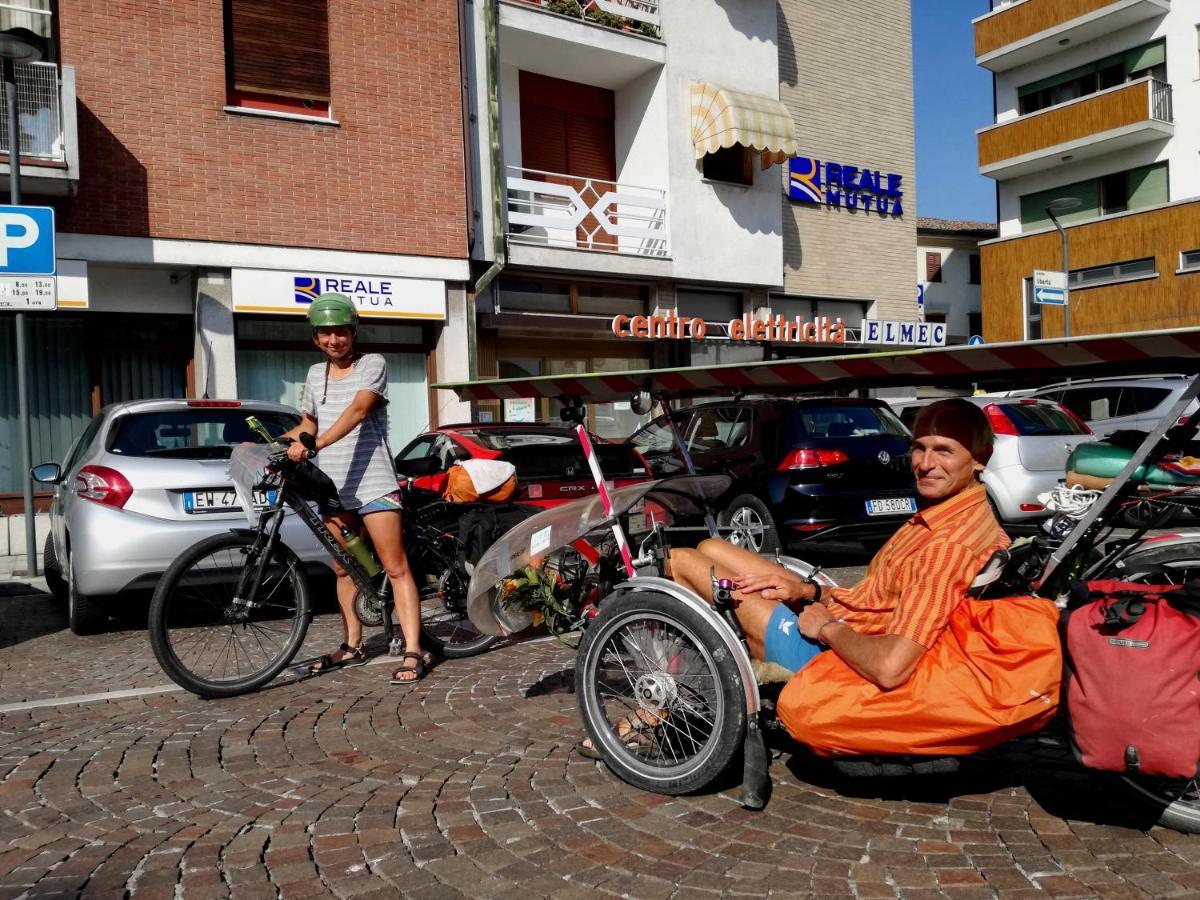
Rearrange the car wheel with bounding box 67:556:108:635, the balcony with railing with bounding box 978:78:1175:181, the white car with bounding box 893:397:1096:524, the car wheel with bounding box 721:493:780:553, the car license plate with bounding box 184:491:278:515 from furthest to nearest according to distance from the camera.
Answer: the balcony with railing with bounding box 978:78:1175:181, the white car with bounding box 893:397:1096:524, the car wheel with bounding box 721:493:780:553, the car wheel with bounding box 67:556:108:635, the car license plate with bounding box 184:491:278:515

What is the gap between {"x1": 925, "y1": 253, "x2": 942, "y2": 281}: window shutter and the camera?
154 feet

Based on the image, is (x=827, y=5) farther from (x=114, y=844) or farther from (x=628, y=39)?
(x=114, y=844)

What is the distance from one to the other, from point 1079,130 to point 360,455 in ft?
96.8

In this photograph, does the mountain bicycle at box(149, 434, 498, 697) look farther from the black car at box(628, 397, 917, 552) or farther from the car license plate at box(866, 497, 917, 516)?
the car license plate at box(866, 497, 917, 516)

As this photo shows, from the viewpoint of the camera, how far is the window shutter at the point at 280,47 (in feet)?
47.7

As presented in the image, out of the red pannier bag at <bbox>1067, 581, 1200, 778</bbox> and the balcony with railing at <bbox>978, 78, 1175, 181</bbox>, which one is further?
the balcony with railing at <bbox>978, 78, 1175, 181</bbox>

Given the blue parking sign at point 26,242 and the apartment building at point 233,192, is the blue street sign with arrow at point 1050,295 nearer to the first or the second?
the apartment building at point 233,192

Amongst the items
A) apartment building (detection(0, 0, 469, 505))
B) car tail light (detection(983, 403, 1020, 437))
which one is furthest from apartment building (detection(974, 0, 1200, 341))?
apartment building (detection(0, 0, 469, 505))

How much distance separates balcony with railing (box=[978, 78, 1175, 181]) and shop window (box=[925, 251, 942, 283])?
578 inches

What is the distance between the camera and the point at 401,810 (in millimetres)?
3500

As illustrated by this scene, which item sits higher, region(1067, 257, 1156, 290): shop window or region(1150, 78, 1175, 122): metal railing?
region(1150, 78, 1175, 122): metal railing

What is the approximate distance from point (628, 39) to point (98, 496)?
582 inches

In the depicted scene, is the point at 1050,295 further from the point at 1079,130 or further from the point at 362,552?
the point at 362,552

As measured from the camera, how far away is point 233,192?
560 inches
